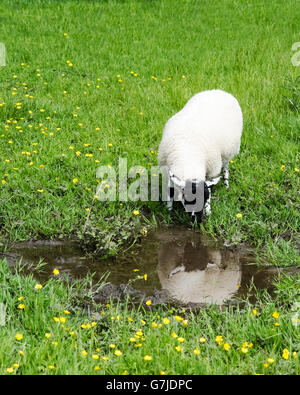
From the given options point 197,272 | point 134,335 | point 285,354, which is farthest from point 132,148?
point 285,354

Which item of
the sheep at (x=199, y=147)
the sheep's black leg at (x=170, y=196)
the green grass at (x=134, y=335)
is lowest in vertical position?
the green grass at (x=134, y=335)

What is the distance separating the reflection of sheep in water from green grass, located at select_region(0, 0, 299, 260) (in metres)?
0.31

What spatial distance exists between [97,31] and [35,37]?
50.0 inches

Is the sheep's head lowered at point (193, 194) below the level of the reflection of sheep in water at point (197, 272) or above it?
above

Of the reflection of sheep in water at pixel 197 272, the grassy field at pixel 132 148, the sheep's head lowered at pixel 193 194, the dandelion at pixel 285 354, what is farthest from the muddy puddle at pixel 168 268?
the dandelion at pixel 285 354

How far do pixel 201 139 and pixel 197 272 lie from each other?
139 centimetres

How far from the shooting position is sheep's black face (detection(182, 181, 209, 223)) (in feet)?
14.5

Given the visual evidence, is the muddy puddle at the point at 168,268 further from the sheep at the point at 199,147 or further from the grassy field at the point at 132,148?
the sheep at the point at 199,147

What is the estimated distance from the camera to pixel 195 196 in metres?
4.45

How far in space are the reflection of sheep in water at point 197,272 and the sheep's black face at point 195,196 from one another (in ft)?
1.13

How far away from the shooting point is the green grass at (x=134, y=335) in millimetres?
2773

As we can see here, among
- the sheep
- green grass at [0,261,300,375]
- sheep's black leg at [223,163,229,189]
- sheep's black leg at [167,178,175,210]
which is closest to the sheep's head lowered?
the sheep

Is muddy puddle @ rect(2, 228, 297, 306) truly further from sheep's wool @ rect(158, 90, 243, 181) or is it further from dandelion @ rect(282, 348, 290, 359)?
dandelion @ rect(282, 348, 290, 359)
